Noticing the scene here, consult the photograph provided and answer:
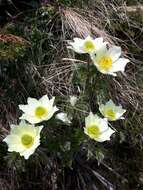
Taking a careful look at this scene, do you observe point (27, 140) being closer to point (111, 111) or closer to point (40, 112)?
point (40, 112)

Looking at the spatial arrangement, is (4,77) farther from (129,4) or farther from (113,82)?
(129,4)

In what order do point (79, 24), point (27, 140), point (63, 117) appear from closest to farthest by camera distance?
point (27, 140)
point (63, 117)
point (79, 24)

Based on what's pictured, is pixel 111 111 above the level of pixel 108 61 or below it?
below

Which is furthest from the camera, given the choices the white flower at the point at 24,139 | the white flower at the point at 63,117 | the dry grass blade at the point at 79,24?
the dry grass blade at the point at 79,24

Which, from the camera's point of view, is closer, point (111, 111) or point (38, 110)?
point (38, 110)

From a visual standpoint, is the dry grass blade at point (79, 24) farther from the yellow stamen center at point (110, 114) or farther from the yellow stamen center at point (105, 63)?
the yellow stamen center at point (110, 114)

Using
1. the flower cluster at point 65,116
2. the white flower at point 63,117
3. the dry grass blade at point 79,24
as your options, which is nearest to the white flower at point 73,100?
the flower cluster at point 65,116

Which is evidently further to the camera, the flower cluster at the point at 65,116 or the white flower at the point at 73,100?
the white flower at the point at 73,100

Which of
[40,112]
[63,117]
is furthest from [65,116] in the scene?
[40,112]
